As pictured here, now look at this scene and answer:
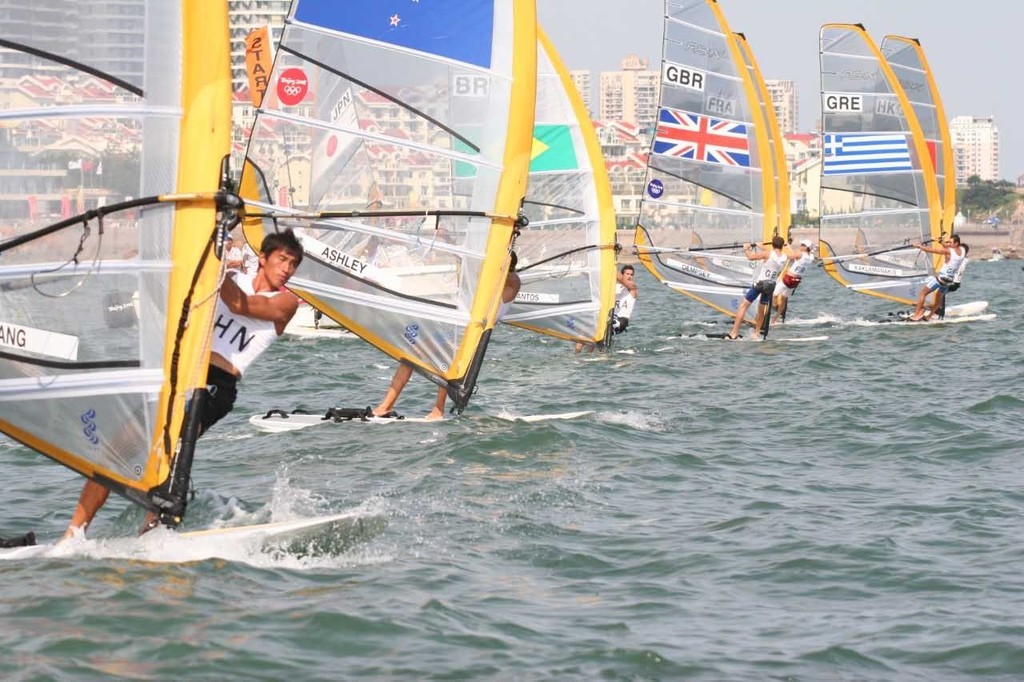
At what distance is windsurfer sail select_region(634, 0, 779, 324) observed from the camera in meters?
20.0

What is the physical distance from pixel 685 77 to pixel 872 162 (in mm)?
3791

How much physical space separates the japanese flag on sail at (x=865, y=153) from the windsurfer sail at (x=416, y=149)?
1257 cm

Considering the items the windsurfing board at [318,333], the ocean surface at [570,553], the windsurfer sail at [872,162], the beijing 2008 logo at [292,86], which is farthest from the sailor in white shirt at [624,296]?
the beijing 2008 logo at [292,86]

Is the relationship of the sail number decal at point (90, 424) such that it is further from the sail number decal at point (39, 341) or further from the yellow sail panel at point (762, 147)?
the yellow sail panel at point (762, 147)

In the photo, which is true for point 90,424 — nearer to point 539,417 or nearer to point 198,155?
point 198,155

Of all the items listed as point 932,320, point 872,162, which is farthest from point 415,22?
point 872,162

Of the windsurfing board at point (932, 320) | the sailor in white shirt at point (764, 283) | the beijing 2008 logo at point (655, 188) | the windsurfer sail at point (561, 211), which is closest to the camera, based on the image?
the windsurfer sail at point (561, 211)

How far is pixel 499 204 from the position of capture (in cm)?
1034

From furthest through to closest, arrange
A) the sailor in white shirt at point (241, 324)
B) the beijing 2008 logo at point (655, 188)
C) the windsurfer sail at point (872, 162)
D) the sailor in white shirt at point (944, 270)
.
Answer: the windsurfer sail at point (872, 162)
the sailor in white shirt at point (944, 270)
the beijing 2008 logo at point (655, 188)
the sailor in white shirt at point (241, 324)

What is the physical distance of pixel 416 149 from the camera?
10.2 meters

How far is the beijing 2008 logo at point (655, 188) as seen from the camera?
19.9 metres

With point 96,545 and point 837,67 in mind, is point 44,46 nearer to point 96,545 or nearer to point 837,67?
point 96,545

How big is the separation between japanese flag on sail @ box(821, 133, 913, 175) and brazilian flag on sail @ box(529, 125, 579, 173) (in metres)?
7.33

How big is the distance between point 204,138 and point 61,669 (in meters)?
2.13
